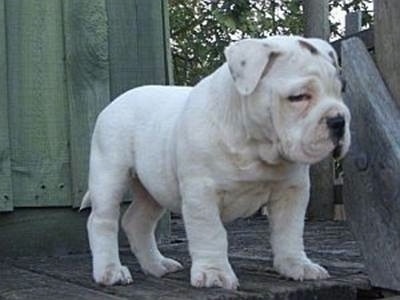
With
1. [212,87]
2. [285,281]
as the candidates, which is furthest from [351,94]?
[285,281]

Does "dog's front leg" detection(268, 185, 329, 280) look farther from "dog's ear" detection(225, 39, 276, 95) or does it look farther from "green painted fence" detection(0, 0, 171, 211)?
"green painted fence" detection(0, 0, 171, 211)

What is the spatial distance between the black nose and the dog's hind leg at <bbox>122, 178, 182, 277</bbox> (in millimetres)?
997

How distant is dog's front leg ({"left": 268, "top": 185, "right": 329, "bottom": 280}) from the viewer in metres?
2.96

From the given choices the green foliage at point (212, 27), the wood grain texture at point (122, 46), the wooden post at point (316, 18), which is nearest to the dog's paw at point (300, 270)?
the wood grain texture at point (122, 46)

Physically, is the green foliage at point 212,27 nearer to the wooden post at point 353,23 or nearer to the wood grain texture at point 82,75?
the wooden post at point 353,23

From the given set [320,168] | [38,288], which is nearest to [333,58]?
[38,288]

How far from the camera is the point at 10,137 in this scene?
413cm

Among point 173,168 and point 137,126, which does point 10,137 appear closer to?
point 137,126

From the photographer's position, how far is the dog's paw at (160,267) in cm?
325

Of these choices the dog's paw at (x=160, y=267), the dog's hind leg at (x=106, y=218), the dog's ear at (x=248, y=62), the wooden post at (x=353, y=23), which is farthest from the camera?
the wooden post at (x=353, y=23)

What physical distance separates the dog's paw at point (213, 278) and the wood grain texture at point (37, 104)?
1556mm

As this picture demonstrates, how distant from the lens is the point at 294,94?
2.60 meters

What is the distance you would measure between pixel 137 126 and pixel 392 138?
41.0 inches

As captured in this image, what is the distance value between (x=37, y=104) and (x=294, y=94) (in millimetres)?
1936
